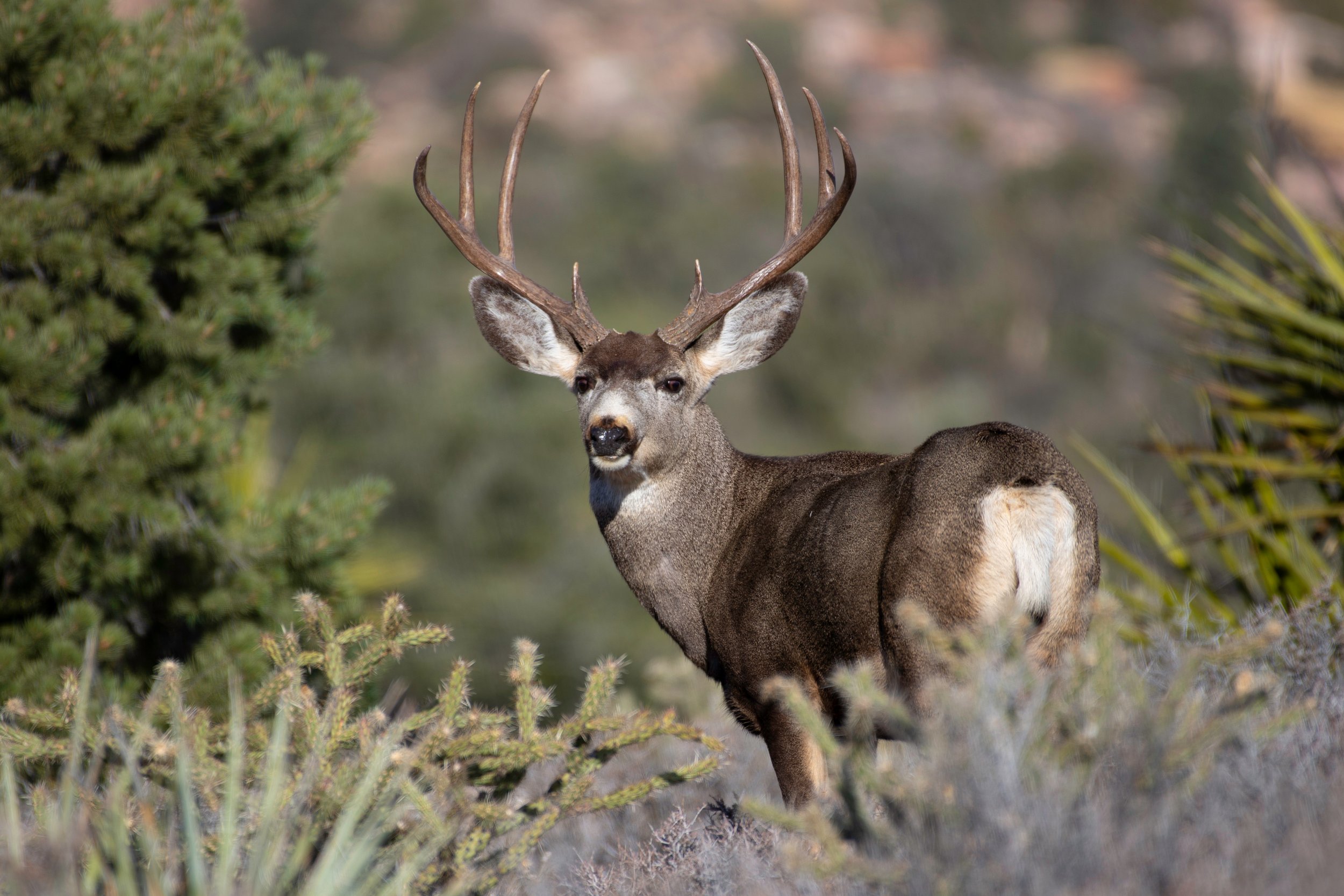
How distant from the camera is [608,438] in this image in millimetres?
4723

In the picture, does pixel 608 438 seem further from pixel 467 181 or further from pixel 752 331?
pixel 467 181

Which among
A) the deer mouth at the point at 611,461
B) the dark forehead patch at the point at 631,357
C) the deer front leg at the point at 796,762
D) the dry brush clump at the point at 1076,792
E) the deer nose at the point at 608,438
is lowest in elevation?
the dry brush clump at the point at 1076,792

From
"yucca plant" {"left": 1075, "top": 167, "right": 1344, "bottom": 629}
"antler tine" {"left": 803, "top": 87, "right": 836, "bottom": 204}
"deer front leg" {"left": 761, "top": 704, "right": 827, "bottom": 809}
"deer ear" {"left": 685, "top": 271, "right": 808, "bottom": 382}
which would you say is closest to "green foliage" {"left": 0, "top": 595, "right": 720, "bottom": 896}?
"deer front leg" {"left": 761, "top": 704, "right": 827, "bottom": 809}

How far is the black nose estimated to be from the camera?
471 cm

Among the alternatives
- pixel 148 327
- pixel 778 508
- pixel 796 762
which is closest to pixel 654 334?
pixel 778 508

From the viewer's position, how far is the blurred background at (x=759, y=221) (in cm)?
1552

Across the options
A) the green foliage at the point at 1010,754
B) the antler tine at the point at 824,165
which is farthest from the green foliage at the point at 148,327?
the green foliage at the point at 1010,754

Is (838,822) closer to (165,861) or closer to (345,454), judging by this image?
(165,861)

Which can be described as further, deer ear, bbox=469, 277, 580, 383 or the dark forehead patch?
deer ear, bbox=469, 277, 580, 383

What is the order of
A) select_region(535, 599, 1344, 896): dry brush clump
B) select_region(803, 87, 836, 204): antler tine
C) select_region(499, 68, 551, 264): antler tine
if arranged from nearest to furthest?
select_region(535, 599, 1344, 896): dry brush clump
select_region(803, 87, 836, 204): antler tine
select_region(499, 68, 551, 264): antler tine

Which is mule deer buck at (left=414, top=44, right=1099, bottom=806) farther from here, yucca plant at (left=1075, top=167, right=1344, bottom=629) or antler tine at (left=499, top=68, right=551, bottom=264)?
yucca plant at (left=1075, top=167, right=1344, bottom=629)

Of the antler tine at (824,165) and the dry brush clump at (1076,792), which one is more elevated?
the antler tine at (824,165)

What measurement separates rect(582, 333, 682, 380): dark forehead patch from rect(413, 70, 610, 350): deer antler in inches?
6.6

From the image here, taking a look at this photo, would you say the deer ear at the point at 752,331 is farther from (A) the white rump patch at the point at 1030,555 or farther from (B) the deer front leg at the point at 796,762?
(A) the white rump patch at the point at 1030,555
